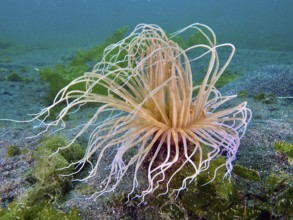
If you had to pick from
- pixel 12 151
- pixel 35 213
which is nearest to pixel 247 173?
pixel 35 213

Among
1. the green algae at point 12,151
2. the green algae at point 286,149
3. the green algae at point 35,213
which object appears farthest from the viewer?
the green algae at point 12,151

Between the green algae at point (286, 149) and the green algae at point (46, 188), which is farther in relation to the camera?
the green algae at point (286, 149)

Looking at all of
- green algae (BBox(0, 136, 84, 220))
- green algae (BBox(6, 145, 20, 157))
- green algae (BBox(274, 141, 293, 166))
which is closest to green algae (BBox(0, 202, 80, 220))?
green algae (BBox(0, 136, 84, 220))

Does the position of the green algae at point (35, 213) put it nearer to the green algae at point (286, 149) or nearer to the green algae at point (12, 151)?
the green algae at point (12, 151)

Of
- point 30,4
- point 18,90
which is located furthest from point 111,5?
point 18,90

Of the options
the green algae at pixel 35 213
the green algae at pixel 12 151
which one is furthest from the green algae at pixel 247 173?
the green algae at pixel 12 151

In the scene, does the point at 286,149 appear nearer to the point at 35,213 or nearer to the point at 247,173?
the point at 247,173

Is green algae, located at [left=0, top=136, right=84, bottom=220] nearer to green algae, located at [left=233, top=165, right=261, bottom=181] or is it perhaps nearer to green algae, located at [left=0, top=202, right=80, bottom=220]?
green algae, located at [left=0, top=202, right=80, bottom=220]

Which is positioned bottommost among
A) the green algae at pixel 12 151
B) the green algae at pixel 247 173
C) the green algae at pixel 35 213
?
the green algae at pixel 12 151

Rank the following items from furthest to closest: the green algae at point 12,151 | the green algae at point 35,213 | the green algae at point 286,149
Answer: the green algae at point 12,151 < the green algae at point 286,149 < the green algae at point 35,213

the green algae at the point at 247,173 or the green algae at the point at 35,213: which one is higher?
the green algae at the point at 35,213

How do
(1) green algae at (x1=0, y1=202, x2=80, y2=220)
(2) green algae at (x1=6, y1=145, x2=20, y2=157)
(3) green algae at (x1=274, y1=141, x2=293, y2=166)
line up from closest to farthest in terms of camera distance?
(1) green algae at (x1=0, y1=202, x2=80, y2=220)
(3) green algae at (x1=274, y1=141, x2=293, y2=166)
(2) green algae at (x1=6, y1=145, x2=20, y2=157)
